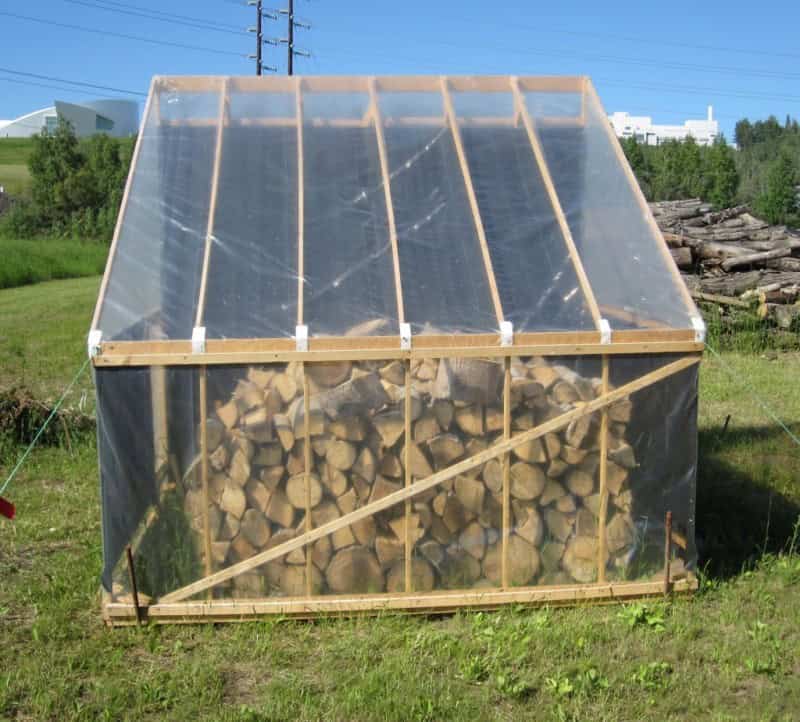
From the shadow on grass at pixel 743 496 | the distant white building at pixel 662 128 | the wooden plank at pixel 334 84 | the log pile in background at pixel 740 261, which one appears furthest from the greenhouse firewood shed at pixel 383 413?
the distant white building at pixel 662 128

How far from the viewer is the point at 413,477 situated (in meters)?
4.82

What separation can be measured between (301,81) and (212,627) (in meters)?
3.71

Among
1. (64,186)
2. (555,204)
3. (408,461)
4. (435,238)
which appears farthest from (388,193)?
(64,186)

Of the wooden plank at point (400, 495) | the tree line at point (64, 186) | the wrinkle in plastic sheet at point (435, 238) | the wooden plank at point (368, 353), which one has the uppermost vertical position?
the tree line at point (64, 186)

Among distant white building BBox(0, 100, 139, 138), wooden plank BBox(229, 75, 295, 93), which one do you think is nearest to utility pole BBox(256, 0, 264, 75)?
wooden plank BBox(229, 75, 295, 93)

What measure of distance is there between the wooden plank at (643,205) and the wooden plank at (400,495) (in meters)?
0.66

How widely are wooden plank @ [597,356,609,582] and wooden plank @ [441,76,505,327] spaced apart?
2.11ft

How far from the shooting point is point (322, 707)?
403 centimetres

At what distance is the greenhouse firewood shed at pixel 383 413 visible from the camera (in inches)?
184

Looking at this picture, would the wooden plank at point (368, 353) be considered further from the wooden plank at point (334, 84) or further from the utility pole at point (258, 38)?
the utility pole at point (258, 38)

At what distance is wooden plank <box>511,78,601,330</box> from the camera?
5.00 meters

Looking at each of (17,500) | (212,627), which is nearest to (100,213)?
(17,500)

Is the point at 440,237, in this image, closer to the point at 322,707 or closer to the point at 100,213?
the point at 322,707

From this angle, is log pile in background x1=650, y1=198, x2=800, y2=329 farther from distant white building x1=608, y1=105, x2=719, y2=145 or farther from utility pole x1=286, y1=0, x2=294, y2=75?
distant white building x1=608, y1=105, x2=719, y2=145
